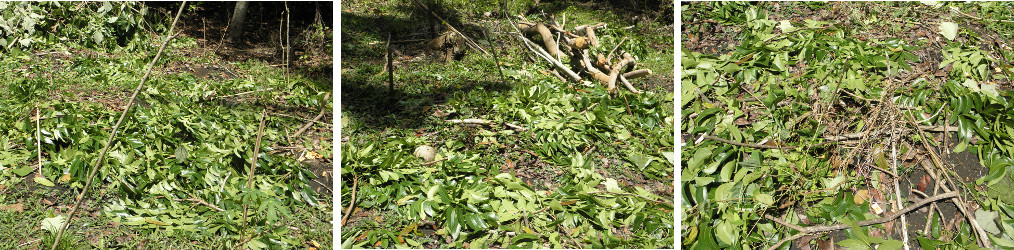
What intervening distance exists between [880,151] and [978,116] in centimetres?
48

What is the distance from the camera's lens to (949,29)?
3.01 m

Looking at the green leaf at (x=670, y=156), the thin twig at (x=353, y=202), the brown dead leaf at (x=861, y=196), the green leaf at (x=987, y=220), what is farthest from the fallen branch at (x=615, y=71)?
the green leaf at (x=987, y=220)

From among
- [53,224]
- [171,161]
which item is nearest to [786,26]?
[171,161]

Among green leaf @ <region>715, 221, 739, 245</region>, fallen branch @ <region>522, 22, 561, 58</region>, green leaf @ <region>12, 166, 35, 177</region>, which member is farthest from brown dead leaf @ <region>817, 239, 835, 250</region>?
green leaf @ <region>12, 166, 35, 177</region>

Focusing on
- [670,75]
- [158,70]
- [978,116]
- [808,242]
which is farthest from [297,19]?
[978,116]

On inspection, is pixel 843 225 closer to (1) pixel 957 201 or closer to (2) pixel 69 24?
(1) pixel 957 201

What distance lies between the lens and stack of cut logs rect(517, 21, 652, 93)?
3.00 metres

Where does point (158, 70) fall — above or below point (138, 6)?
below

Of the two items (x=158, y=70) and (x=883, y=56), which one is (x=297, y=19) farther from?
(x=883, y=56)

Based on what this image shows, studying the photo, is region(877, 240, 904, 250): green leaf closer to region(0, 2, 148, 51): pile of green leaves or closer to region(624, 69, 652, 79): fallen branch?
region(624, 69, 652, 79): fallen branch

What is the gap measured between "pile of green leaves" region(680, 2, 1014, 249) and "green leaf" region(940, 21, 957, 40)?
0.27 feet

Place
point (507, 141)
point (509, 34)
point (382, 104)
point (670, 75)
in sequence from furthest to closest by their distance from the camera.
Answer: point (509, 34) < point (670, 75) < point (382, 104) < point (507, 141)

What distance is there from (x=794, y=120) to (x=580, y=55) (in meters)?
1.25

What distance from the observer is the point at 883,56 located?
275 centimetres
